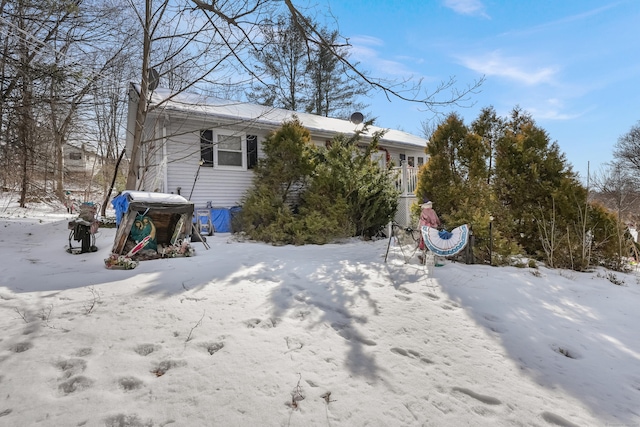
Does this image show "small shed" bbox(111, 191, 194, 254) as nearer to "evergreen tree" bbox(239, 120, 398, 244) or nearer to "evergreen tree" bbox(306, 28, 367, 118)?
"evergreen tree" bbox(239, 120, 398, 244)

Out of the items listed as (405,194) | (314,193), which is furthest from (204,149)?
(405,194)

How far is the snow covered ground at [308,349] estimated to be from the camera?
179cm

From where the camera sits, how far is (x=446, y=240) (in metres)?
5.30

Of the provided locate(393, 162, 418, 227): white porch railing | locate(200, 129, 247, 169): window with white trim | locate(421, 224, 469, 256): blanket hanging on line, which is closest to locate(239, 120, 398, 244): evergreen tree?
locate(393, 162, 418, 227): white porch railing

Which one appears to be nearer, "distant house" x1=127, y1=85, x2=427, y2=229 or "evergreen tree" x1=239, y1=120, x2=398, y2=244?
"evergreen tree" x1=239, y1=120, x2=398, y2=244

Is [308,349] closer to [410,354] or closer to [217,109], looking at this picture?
[410,354]

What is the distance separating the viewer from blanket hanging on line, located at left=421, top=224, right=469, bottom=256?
5.20 meters

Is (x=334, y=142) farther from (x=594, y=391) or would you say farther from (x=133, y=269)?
(x=594, y=391)

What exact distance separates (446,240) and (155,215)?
5536mm

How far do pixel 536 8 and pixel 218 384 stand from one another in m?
6.89

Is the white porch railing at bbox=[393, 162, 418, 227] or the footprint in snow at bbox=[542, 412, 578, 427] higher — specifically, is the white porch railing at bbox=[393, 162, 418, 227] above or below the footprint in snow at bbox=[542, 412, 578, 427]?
above

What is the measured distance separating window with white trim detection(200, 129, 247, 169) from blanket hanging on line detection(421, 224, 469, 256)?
689cm

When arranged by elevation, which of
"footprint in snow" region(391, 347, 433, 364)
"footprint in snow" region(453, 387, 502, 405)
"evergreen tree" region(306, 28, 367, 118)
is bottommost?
"footprint in snow" region(453, 387, 502, 405)

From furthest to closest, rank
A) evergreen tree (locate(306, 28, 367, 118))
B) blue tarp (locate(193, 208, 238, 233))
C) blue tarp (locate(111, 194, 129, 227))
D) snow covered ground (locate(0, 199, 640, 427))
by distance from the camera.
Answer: evergreen tree (locate(306, 28, 367, 118)), blue tarp (locate(193, 208, 238, 233)), blue tarp (locate(111, 194, 129, 227)), snow covered ground (locate(0, 199, 640, 427))
